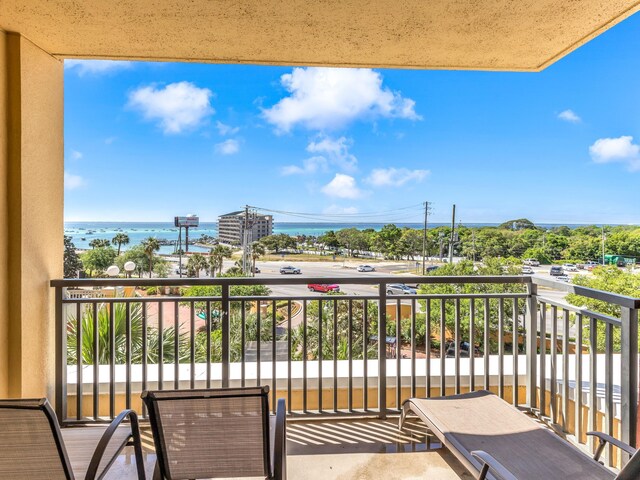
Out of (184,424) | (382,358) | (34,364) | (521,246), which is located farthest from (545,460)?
(521,246)

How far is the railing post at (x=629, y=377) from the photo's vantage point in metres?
2.19

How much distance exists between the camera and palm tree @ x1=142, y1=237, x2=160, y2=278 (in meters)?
13.0

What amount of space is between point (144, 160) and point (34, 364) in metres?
27.4

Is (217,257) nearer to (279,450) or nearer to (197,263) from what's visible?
(197,263)

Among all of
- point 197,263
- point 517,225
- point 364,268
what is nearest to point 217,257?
point 197,263

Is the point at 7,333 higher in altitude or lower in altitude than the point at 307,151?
lower

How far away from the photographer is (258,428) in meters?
1.57

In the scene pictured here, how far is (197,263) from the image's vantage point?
1395 cm

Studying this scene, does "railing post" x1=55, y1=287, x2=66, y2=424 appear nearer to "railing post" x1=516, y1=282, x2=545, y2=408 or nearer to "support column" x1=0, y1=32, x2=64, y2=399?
"support column" x1=0, y1=32, x2=64, y2=399

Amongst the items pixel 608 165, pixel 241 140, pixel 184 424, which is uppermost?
pixel 241 140

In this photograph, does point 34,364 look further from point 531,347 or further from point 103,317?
point 531,347

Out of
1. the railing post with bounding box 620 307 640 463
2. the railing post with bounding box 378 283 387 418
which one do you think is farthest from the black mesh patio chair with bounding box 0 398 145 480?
the railing post with bounding box 620 307 640 463

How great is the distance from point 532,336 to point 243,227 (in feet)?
41.5

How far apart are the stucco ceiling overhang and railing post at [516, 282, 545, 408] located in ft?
6.01
